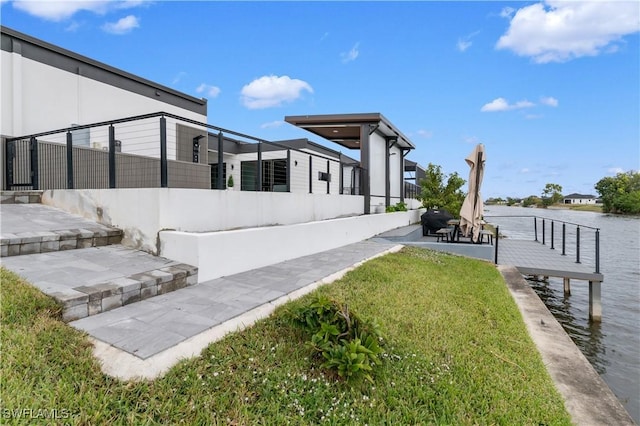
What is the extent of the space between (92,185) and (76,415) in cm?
635

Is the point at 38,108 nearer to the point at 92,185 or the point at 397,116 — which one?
the point at 92,185

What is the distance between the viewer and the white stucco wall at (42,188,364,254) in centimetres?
480

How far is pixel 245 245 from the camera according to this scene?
5.22 metres

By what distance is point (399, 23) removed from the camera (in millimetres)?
9812

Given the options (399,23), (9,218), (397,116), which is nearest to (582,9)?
(399,23)

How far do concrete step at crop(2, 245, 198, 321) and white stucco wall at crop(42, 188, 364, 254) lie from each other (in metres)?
0.47

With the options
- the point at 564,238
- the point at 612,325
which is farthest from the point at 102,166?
the point at 564,238

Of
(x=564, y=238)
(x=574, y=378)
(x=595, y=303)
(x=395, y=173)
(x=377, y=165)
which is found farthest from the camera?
(x=395, y=173)

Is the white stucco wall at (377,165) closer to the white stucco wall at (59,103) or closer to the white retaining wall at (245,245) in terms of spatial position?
the white retaining wall at (245,245)

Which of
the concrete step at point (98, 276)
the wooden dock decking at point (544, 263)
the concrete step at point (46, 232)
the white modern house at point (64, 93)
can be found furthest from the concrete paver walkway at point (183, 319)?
the white modern house at point (64, 93)

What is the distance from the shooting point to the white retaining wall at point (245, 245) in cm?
445

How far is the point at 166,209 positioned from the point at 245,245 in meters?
1.31

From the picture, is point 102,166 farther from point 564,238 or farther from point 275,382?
point 564,238

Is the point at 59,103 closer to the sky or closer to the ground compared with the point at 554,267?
closer to the sky
